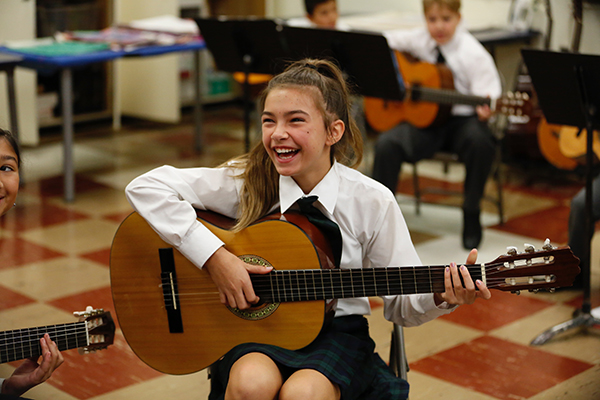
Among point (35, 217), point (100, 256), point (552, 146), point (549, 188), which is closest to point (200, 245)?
point (100, 256)

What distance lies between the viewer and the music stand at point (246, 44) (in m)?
3.55

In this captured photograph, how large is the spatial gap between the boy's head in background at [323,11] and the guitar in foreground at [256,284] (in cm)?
272

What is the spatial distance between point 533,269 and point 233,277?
645 millimetres

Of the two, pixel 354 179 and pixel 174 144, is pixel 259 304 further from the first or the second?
pixel 174 144

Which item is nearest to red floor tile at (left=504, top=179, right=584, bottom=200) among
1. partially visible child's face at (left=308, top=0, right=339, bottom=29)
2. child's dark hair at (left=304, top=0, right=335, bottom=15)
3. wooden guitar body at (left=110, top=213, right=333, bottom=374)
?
partially visible child's face at (left=308, top=0, right=339, bottom=29)

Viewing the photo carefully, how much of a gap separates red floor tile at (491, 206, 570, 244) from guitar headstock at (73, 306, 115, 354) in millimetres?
2468

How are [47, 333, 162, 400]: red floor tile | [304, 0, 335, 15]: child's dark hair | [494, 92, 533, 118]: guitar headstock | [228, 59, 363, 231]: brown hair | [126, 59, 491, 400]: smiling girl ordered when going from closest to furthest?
[126, 59, 491, 400]: smiling girl, [228, 59, 363, 231]: brown hair, [47, 333, 162, 400]: red floor tile, [494, 92, 533, 118]: guitar headstock, [304, 0, 335, 15]: child's dark hair

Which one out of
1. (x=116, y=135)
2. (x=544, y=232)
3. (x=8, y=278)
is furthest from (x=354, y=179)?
(x=116, y=135)

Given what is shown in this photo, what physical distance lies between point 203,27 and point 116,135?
7.07ft

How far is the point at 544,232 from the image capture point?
12.2 ft

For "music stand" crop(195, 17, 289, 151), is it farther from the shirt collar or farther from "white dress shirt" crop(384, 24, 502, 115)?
the shirt collar

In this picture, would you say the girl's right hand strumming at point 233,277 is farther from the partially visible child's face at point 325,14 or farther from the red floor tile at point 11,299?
the partially visible child's face at point 325,14

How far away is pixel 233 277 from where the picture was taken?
169 cm

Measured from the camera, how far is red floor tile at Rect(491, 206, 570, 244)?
12.1 feet
